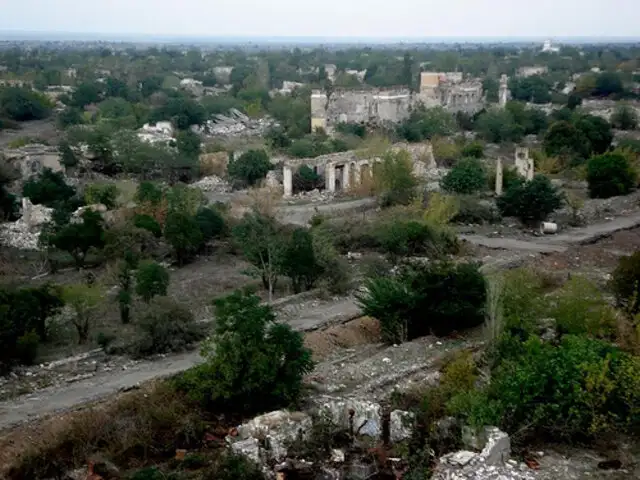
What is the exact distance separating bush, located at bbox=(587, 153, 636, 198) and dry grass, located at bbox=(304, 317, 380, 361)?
15596mm

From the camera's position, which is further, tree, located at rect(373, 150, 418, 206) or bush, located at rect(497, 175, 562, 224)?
tree, located at rect(373, 150, 418, 206)

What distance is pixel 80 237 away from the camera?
782 inches

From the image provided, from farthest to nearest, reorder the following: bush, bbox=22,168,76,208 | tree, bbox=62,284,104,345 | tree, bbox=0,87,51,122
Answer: tree, bbox=0,87,51,122
bush, bbox=22,168,76,208
tree, bbox=62,284,104,345

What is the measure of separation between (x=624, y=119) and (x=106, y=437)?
3982 cm

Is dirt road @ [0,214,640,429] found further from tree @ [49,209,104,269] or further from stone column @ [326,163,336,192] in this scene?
stone column @ [326,163,336,192]

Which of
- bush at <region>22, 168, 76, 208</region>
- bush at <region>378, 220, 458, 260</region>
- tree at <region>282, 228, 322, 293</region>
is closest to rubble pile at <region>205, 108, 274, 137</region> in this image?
bush at <region>22, 168, 76, 208</region>

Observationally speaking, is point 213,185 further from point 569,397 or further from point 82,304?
point 569,397

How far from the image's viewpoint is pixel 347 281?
17.9 metres

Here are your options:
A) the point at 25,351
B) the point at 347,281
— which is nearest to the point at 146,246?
Result: the point at 347,281

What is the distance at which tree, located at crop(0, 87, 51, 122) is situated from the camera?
46.8m

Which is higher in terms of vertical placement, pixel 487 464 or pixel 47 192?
pixel 487 464


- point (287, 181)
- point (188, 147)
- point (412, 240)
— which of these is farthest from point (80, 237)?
point (188, 147)

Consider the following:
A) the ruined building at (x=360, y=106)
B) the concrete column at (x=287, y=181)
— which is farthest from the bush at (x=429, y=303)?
the ruined building at (x=360, y=106)

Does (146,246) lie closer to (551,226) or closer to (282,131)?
(551,226)
